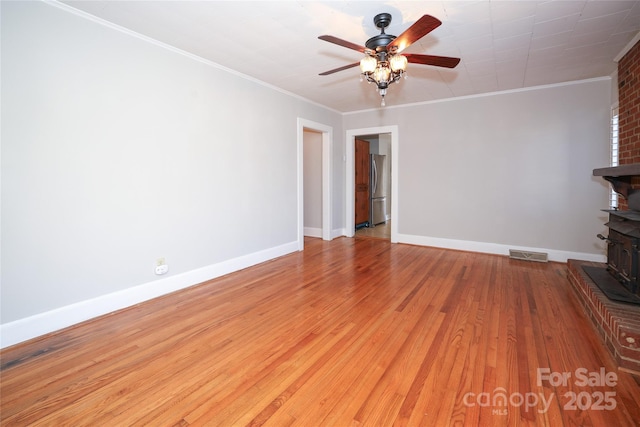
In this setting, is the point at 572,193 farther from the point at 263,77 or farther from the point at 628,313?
the point at 263,77

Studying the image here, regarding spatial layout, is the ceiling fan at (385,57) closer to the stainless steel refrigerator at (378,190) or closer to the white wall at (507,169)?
the white wall at (507,169)

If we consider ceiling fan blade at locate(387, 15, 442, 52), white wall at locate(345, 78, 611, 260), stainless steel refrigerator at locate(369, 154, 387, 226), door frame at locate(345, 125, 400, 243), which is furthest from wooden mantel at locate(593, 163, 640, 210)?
stainless steel refrigerator at locate(369, 154, 387, 226)

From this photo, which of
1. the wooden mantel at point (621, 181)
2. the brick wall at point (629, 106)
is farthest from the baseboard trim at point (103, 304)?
the brick wall at point (629, 106)

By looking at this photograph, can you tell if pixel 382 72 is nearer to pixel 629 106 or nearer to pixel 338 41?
pixel 338 41

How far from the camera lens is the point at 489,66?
3508 millimetres

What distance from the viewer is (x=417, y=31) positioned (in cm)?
195

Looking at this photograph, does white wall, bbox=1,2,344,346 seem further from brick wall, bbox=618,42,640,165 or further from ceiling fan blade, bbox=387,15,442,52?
brick wall, bbox=618,42,640,165

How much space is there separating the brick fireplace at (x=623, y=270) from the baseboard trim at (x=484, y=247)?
1.04 meters

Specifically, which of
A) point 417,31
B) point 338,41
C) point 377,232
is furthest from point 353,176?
point 417,31

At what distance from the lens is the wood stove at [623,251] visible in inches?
85.4

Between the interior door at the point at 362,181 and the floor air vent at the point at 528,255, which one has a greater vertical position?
the interior door at the point at 362,181

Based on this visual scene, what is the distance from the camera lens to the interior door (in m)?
6.54

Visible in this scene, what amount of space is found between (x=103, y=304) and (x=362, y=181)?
17.6ft

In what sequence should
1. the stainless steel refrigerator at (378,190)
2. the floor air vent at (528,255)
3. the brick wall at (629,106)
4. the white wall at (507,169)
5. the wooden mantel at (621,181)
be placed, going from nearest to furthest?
the wooden mantel at (621,181) → the brick wall at (629,106) → the white wall at (507,169) → the floor air vent at (528,255) → the stainless steel refrigerator at (378,190)
